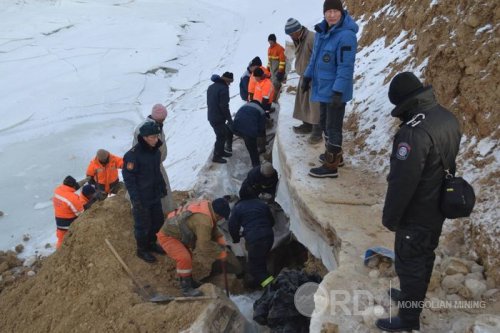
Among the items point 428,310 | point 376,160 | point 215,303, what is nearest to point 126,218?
point 215,303

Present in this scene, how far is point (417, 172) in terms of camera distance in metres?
2.51

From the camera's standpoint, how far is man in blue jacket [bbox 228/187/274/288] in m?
5.24

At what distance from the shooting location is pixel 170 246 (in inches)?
190

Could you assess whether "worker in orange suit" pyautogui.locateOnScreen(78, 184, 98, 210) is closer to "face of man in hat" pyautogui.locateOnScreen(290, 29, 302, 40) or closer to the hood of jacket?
"face of man in hat" pyautogui.locateOnScreen(290, 29, 302, 40)

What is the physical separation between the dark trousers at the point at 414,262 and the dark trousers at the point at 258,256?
251 centimetres

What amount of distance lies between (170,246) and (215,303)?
85 centimetres

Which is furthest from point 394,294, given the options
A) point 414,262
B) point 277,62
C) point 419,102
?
point 277,62

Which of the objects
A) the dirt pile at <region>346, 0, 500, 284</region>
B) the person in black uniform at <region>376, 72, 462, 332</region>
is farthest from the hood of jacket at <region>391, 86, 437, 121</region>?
the dirt pile at <region>346, 0, 500, 284</region>

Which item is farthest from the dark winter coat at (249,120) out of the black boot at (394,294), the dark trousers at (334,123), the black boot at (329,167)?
the black boot at (394,294)

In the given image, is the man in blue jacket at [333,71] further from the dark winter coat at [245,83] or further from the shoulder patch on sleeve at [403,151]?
the dark winter coat at [245,83]

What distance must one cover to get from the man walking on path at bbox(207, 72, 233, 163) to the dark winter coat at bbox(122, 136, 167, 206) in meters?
2.25

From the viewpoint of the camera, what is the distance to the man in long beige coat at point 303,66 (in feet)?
18.2

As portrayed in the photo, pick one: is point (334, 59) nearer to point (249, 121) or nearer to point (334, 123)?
point (334, 123)

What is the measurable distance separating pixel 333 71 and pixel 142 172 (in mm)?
2281
